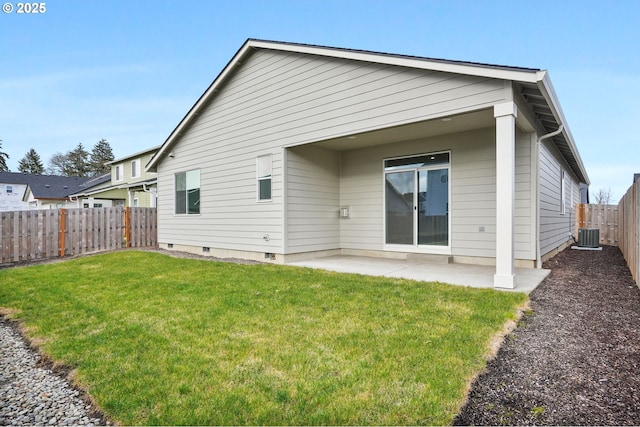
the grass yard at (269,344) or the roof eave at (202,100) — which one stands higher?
the roof eave at (202,100)

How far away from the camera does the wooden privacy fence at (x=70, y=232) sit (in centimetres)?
985

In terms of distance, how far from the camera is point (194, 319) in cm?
417

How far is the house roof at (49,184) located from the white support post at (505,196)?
112 ft

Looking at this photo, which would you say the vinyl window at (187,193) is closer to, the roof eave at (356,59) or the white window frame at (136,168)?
the roof eave at (356,59)

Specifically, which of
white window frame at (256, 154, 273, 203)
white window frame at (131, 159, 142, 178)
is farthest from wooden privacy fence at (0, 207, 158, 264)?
white window frame at (131, 159, 142, 178)

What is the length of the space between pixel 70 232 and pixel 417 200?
10.7m

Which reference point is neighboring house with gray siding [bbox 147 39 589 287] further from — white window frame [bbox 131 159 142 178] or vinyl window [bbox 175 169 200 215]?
white window frame [bbox 131 159 142 178]

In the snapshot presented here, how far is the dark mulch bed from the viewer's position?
2.28 meters

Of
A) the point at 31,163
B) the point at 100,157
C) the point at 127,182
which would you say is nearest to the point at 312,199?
the point at 127,182

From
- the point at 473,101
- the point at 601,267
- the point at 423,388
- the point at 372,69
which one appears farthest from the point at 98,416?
the point at 601,267

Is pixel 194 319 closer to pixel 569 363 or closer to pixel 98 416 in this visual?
pixel 98 416

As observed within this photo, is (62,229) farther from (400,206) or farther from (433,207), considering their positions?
(433,207)

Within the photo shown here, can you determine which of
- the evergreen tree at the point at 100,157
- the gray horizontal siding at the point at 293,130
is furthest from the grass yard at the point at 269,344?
the evergreen tree at the point at 100,157

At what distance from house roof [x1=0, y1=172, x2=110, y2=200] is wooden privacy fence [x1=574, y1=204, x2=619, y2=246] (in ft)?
115
